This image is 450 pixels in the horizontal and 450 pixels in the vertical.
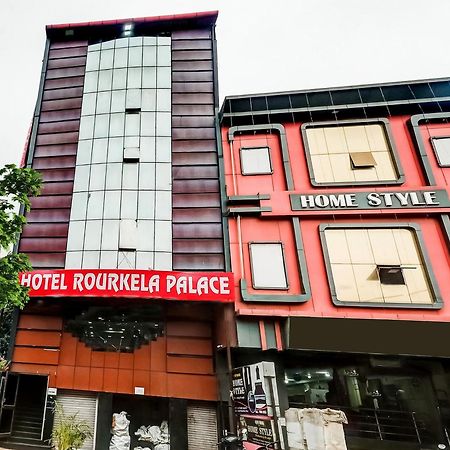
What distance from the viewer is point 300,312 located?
1301 centimetres

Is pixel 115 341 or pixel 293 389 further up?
pixel 115 341

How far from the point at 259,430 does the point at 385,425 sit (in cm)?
493

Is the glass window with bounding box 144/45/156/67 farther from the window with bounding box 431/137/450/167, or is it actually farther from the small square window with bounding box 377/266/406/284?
the small square window with bounding box 377/266/406/284

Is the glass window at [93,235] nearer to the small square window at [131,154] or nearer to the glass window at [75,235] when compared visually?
the glass window at [75,235]

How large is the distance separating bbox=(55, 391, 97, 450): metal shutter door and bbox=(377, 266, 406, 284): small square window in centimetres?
1349

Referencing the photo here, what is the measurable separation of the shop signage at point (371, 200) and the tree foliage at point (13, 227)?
11124mm

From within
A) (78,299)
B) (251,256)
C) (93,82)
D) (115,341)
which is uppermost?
(93,82)

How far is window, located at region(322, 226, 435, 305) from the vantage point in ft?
43.8

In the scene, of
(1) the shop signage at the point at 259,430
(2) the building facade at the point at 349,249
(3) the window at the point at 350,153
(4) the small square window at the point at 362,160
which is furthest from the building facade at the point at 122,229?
(4) the small square window at the point at 362,160

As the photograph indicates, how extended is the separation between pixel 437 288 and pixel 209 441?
11.2m

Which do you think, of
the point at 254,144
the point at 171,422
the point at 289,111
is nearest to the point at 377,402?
the point at 171,422

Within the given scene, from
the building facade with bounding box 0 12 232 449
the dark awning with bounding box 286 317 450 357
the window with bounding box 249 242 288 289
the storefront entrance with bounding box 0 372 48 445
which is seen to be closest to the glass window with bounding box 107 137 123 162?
the building facade with bounding box 0 12 232 449

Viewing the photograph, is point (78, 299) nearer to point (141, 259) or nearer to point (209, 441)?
point (141, 259)

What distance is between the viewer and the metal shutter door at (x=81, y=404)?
14297mm
